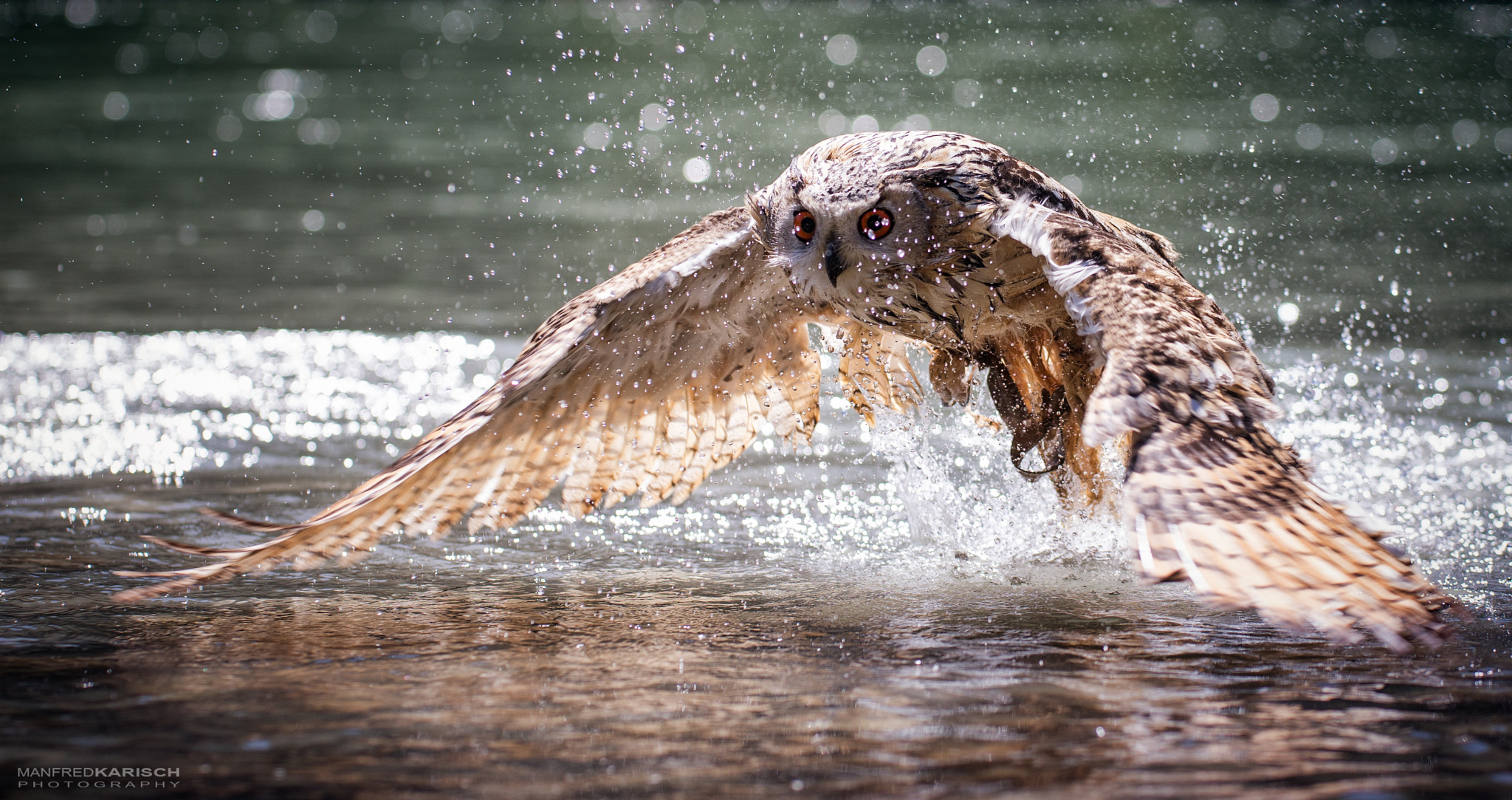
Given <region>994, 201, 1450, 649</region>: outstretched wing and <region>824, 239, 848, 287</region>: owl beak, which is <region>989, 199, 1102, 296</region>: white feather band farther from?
<region>824, 239, 848, 287</region>: owl beak

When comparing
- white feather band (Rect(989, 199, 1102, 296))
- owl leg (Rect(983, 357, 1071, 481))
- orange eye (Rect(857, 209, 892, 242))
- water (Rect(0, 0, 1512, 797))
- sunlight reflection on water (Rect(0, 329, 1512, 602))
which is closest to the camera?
water (Rect(0, 0, 1512, 797))

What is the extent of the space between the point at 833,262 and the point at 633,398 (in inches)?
37.3

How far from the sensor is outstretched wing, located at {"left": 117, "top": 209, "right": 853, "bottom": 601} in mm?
4129

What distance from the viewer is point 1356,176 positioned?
45.5 feet

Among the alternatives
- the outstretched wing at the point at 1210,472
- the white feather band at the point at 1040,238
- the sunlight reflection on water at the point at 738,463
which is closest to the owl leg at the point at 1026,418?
the sunlight reflection on water at the point at 738,463

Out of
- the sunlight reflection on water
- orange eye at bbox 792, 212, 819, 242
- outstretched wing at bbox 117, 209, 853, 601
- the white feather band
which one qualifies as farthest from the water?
orange eye at bbox 792, 212, 819, 242

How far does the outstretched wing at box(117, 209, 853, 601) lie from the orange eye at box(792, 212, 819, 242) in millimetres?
294

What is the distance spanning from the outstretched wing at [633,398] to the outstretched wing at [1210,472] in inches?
55.8

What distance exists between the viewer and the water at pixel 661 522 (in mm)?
2904

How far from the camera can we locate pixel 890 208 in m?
4.05

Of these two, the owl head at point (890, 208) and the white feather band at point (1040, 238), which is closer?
the white feather band at point (1040, 238)

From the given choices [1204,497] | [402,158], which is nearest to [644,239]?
[402,158]

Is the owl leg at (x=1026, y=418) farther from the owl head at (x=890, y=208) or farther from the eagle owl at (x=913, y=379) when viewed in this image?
the owl head at (x=890, y=208)

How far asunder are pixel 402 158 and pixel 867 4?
22018 millimetres
